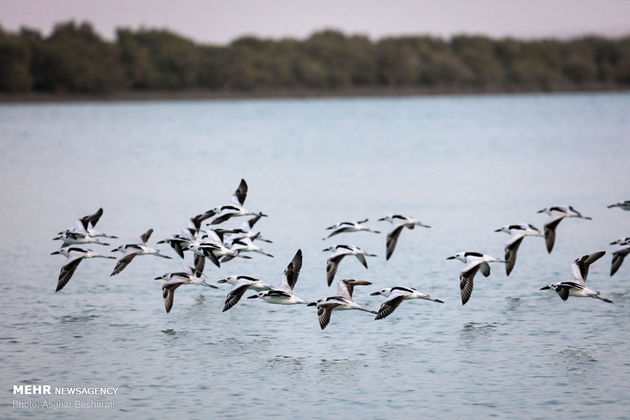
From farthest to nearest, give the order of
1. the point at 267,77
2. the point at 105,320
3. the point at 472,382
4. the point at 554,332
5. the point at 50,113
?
the point at 267,77, the point at 50,113, the point at 105,320, the point at 554,332, the point at 472,382

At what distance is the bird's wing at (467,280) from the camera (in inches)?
851

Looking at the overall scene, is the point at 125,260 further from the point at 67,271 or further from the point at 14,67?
the point at 14,67

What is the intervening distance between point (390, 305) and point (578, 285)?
3.44 meters

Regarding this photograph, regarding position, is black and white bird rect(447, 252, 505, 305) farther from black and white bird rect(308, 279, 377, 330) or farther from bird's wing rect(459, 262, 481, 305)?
black and white bird rect(308, 279, 377, 330)

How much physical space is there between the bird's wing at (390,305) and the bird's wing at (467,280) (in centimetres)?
159

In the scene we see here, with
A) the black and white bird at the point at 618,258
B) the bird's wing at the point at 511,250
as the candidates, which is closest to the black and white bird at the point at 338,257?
the bird's wing at the point at 511,250

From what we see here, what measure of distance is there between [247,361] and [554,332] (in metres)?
5.32

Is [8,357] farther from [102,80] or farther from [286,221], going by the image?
[102,80]

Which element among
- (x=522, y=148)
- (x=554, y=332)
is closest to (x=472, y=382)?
(x=554, y=332)

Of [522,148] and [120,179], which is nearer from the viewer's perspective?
[120,179]

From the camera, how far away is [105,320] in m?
22.4

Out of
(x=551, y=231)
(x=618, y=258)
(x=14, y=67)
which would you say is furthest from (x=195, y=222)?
(x=14, y=67)

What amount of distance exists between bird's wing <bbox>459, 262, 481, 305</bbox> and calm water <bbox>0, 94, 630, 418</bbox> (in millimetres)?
525

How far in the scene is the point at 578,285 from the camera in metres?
21.2
